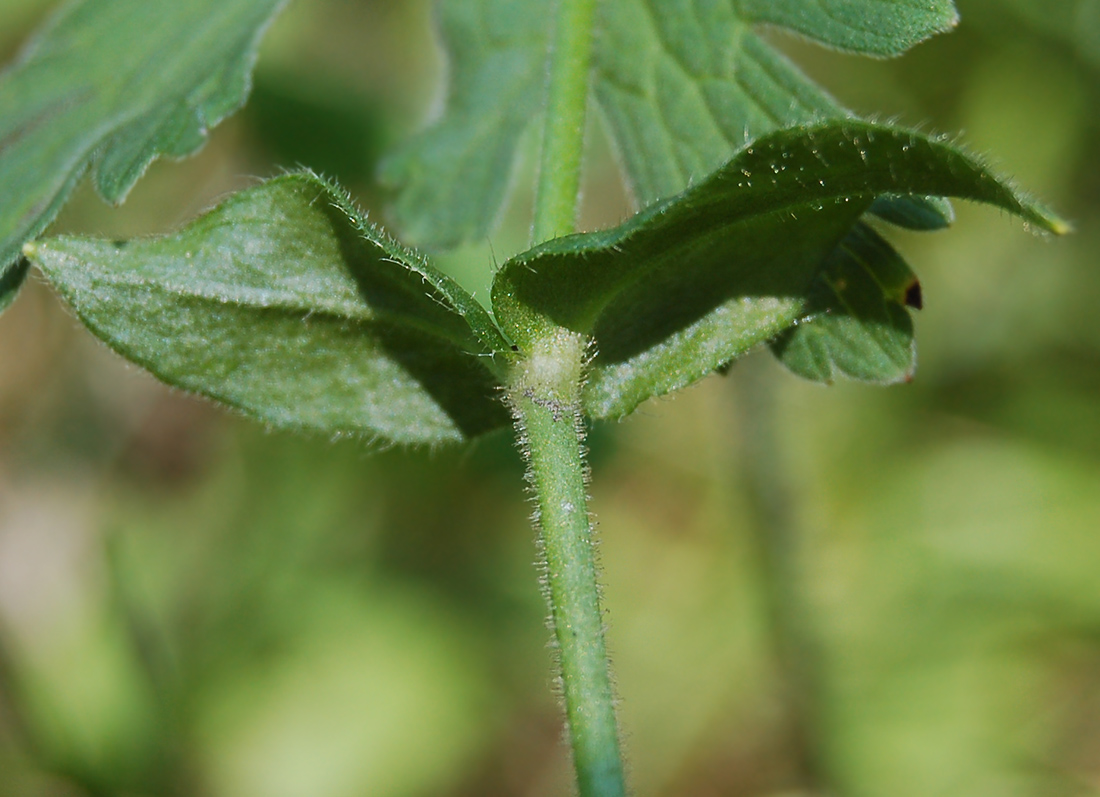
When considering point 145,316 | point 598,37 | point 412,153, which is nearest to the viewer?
point 145,316

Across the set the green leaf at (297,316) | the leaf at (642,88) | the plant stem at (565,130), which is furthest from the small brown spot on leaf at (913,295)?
the green leaf at (297,316)

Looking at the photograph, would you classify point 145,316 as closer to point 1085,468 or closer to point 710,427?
A: point 710,427

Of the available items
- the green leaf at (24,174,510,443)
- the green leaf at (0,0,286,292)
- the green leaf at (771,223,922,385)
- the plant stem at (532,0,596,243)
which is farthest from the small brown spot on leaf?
the green leaf at (0,0,286,292)

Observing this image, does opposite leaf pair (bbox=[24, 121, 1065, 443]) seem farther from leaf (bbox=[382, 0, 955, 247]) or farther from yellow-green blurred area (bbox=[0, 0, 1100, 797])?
yellow-green blurred area (bbox=[0, 0, 1100, 797])

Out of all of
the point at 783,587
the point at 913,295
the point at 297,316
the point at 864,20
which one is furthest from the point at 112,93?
the point at 783,587

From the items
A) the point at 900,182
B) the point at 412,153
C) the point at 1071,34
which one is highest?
the point at 900,182

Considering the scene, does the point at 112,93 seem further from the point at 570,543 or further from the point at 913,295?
the point at 913,295

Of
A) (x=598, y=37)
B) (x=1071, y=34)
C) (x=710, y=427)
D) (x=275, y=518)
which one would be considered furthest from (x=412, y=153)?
(x=1071, y=34)
